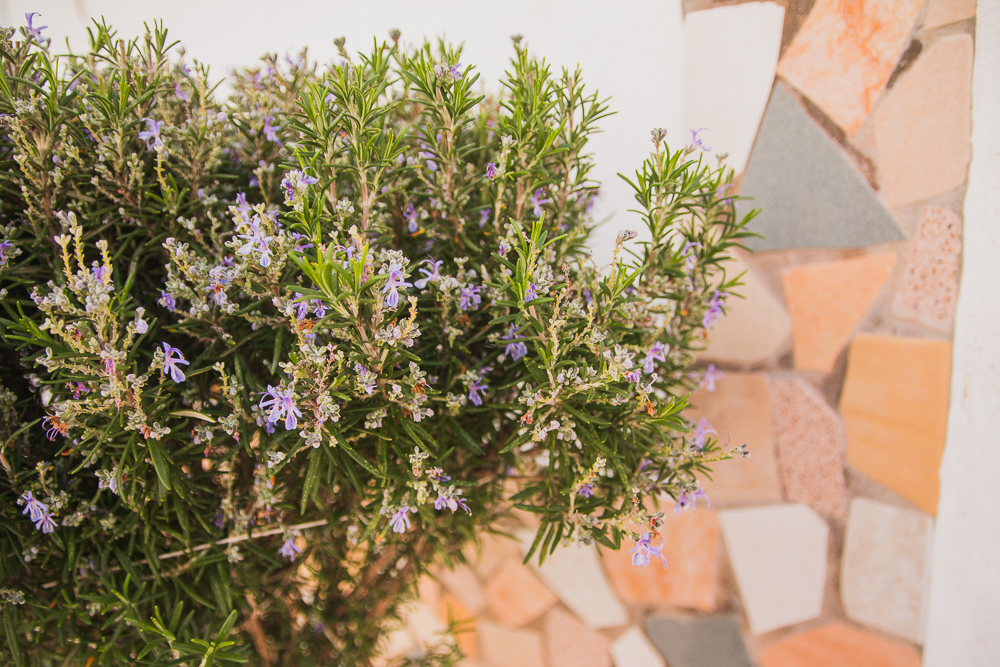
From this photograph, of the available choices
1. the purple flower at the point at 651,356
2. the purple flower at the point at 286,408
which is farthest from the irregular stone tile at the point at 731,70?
the purple flower at the point at 286,408

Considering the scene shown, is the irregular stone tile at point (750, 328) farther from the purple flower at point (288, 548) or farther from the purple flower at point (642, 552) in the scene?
the purple flower at point (288, 548)

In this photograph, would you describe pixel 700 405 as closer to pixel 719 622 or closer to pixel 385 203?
pixel 719 622

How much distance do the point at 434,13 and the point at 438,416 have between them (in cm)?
135

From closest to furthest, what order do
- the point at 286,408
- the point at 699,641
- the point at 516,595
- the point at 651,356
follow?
1. the point at 286,408
2. the point at 651,356
3. the point at 699,641
4. the point at 516,595

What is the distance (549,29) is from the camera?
1.54 m

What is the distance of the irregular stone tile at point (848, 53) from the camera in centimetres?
128

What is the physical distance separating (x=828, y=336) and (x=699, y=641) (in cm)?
107

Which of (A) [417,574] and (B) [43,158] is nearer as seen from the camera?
(B) [43,158]

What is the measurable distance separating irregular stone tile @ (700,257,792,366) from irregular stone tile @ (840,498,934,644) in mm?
505

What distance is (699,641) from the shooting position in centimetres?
168

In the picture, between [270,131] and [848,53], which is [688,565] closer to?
[848,53]

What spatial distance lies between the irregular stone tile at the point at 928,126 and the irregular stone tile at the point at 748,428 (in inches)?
24.2

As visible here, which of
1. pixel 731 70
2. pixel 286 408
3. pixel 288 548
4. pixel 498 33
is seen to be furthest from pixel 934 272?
pixel 288 548

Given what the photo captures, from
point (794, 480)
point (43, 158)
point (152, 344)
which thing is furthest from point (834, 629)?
point (43, 158)
